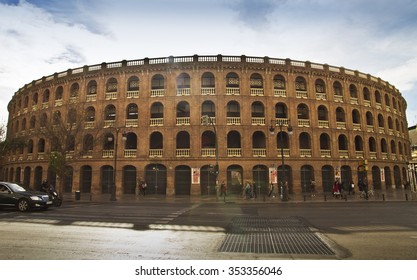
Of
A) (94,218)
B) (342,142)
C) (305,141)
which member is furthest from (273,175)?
(94,218)

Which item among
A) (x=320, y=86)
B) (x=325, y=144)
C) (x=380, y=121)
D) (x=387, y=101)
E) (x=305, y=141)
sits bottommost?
(x=325, y=144)

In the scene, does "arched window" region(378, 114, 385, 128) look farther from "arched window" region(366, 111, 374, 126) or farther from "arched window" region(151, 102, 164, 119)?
"arched window" region(151, 102, 164, 119)

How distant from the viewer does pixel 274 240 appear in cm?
724

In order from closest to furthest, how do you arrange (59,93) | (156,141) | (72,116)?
(72,116), (156,141), (59,93)

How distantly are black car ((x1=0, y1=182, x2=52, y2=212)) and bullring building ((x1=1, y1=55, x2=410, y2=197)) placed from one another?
13.2 meters

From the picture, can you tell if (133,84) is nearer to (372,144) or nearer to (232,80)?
(232,80)

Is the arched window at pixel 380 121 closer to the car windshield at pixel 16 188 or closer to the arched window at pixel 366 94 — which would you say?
the arched window at pixel 366 94

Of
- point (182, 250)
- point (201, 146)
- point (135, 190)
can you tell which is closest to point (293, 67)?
point (201, 146)

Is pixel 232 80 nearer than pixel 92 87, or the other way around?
pixel 232 80

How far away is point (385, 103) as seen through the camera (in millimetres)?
36875

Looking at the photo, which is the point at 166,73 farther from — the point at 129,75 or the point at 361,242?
the point at 361,242

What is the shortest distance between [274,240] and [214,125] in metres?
22.1

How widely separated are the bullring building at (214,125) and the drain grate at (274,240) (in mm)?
18504

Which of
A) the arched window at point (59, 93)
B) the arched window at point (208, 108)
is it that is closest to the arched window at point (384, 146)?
the arched window at point (208, 108)
